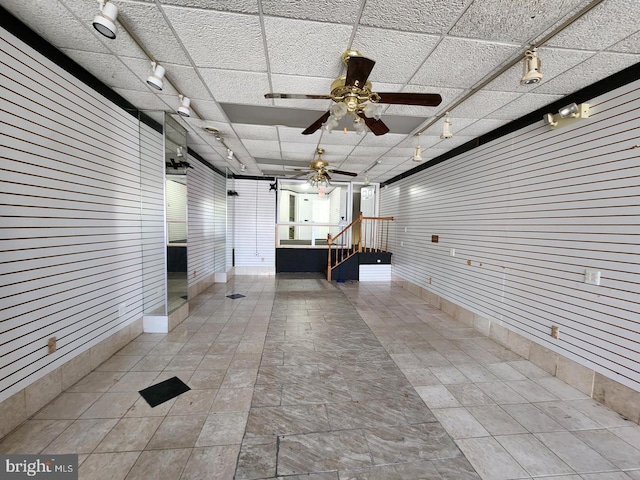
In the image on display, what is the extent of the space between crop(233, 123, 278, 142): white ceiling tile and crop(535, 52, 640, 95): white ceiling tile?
3.23m

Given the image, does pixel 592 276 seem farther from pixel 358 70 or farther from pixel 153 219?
pixel 153 219

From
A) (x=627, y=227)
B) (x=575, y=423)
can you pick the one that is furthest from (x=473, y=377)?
(x=627, y=227)

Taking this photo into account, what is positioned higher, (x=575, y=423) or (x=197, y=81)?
(x=197, y=81)

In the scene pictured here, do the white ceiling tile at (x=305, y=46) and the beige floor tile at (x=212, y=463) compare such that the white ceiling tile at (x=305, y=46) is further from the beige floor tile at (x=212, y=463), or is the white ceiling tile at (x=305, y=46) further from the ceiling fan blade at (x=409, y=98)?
the beige floor tile at (x=212, y=463)

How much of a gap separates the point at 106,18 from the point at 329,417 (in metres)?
3.27

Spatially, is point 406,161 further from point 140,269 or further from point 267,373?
point 140,269

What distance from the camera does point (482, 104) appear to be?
284 centimetres

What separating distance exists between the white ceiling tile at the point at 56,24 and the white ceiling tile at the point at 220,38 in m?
0.56

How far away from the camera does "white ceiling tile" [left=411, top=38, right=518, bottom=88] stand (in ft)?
6.27

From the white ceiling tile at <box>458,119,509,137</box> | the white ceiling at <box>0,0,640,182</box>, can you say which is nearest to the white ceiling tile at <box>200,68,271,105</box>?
the white ceiling at <box>0,0,640,182</box>

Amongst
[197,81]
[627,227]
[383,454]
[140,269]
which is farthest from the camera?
[140,269]

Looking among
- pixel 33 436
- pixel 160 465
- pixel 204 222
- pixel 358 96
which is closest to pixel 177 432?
pixel 160 465

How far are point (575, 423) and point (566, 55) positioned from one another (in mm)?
3067

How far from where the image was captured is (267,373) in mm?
2619
